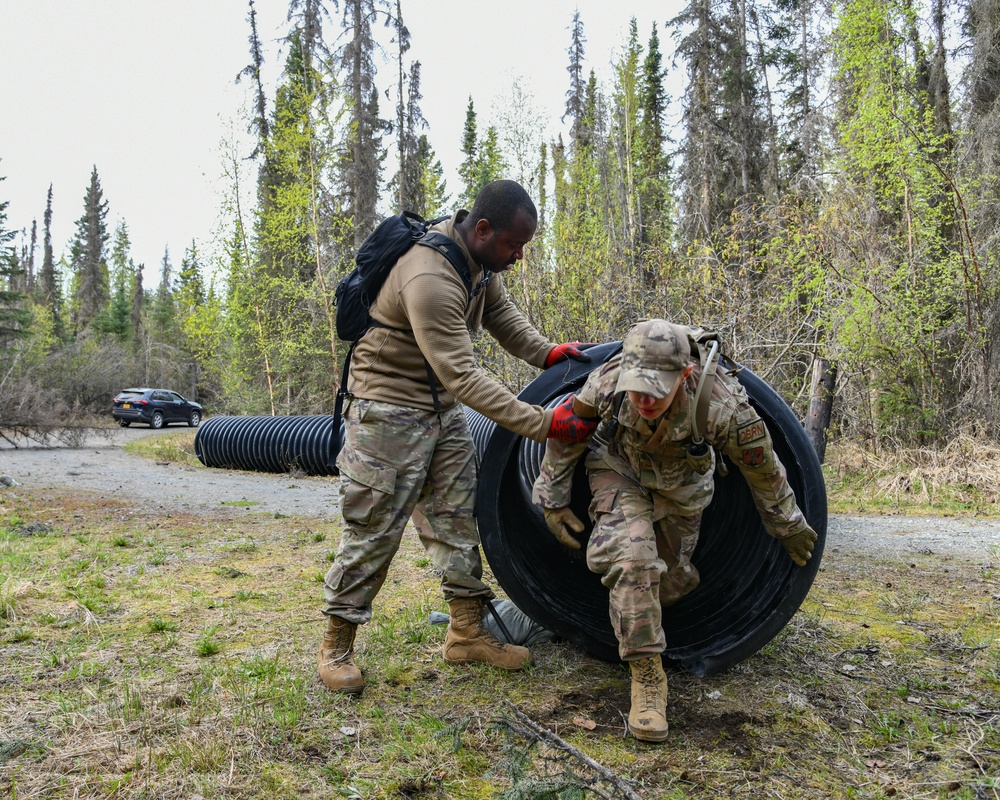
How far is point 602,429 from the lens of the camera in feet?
10.1

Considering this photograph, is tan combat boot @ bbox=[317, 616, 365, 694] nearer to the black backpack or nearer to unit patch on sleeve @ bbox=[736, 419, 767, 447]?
the black backpack

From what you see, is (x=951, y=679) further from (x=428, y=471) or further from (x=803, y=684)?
(x=428, y=471)

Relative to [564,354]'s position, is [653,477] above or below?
below

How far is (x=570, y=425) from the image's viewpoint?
2.78m

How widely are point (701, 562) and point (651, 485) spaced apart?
34.3 inches

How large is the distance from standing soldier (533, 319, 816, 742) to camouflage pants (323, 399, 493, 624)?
0.45 meters

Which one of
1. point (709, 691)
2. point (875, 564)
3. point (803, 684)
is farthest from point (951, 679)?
point (875, 564)

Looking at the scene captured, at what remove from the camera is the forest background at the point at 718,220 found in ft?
31.8

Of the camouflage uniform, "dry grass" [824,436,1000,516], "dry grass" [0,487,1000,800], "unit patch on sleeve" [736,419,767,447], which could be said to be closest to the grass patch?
"dry grass" [0,487,1000,800]

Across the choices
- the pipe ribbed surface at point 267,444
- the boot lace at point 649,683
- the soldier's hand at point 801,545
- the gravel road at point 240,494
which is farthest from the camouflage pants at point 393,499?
the pipe ribbed surface at point 267,444

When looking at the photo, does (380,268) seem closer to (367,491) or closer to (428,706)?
(367,491)

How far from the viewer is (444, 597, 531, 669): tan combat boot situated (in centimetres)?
317

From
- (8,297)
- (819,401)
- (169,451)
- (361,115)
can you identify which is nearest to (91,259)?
(8,297)

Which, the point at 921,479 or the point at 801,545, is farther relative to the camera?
the point at 921,479
